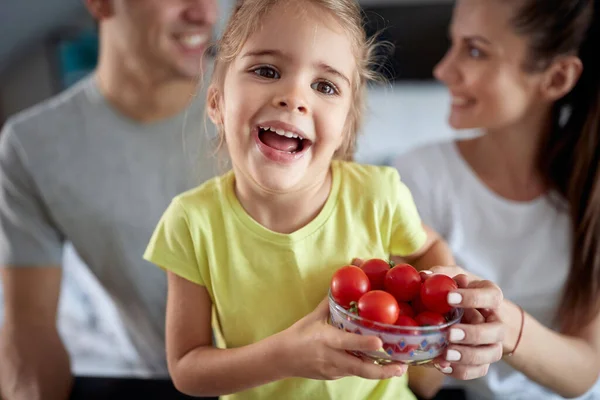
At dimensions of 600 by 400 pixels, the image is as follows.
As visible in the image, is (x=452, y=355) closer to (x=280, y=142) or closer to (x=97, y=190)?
(x=280, y=142)

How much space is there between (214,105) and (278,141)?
0.26 ft

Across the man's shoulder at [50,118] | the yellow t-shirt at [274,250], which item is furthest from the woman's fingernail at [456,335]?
the man's shoulder at [50,118]

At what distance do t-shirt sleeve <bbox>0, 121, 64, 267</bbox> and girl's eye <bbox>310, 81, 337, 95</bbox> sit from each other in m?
0.43

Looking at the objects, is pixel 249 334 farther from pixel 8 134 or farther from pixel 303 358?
pixel 8 134

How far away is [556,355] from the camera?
650 millimetres

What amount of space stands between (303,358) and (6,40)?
58 centimetres

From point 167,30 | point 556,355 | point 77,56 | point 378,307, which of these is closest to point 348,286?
point 378,307

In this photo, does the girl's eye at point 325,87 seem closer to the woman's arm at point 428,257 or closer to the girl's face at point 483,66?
the woman's arm at point 428,257

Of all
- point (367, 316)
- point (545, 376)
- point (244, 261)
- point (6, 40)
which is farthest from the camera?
point (6, 40)

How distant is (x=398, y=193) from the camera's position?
1.83 ft

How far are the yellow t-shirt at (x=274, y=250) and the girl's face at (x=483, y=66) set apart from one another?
247mm

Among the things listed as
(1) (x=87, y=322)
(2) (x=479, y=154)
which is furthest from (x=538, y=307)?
(1) (x=87, y=322)

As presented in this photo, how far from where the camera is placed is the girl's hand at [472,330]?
447mm

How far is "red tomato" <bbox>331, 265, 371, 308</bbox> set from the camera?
0.45 m
